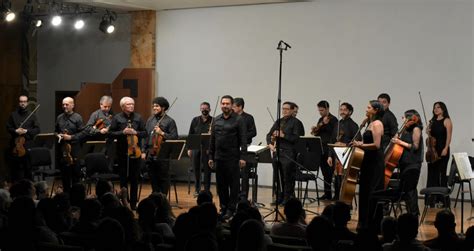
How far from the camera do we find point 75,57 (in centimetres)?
1722

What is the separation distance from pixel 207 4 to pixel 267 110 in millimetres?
2421

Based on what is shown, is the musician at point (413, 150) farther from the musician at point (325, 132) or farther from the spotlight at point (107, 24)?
the spotlight at point (107, 24)

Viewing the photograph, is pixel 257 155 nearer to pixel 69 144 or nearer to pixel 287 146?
pixel 287 146

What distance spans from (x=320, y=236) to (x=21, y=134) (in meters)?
8.21

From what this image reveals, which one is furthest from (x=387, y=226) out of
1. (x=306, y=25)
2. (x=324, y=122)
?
(x=306, y=25)

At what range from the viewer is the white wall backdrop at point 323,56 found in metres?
12.9

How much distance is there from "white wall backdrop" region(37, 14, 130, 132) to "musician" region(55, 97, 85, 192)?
474 centimetres

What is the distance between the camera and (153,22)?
51.9 ft

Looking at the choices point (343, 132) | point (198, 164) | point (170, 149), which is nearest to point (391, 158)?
point (343, 132)

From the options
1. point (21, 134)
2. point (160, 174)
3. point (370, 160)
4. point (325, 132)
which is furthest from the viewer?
point (325, 132)

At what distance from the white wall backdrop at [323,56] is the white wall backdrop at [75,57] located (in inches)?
48.8

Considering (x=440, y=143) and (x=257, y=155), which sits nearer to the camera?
(x=257, y=155)

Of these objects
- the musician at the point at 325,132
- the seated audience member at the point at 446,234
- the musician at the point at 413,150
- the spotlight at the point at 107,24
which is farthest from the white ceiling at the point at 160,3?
the seated audience member at the point at 446,234

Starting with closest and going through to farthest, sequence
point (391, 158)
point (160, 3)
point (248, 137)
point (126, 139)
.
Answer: point (391, 158), point (126, 139), point (248, 137), point (160, 3)
